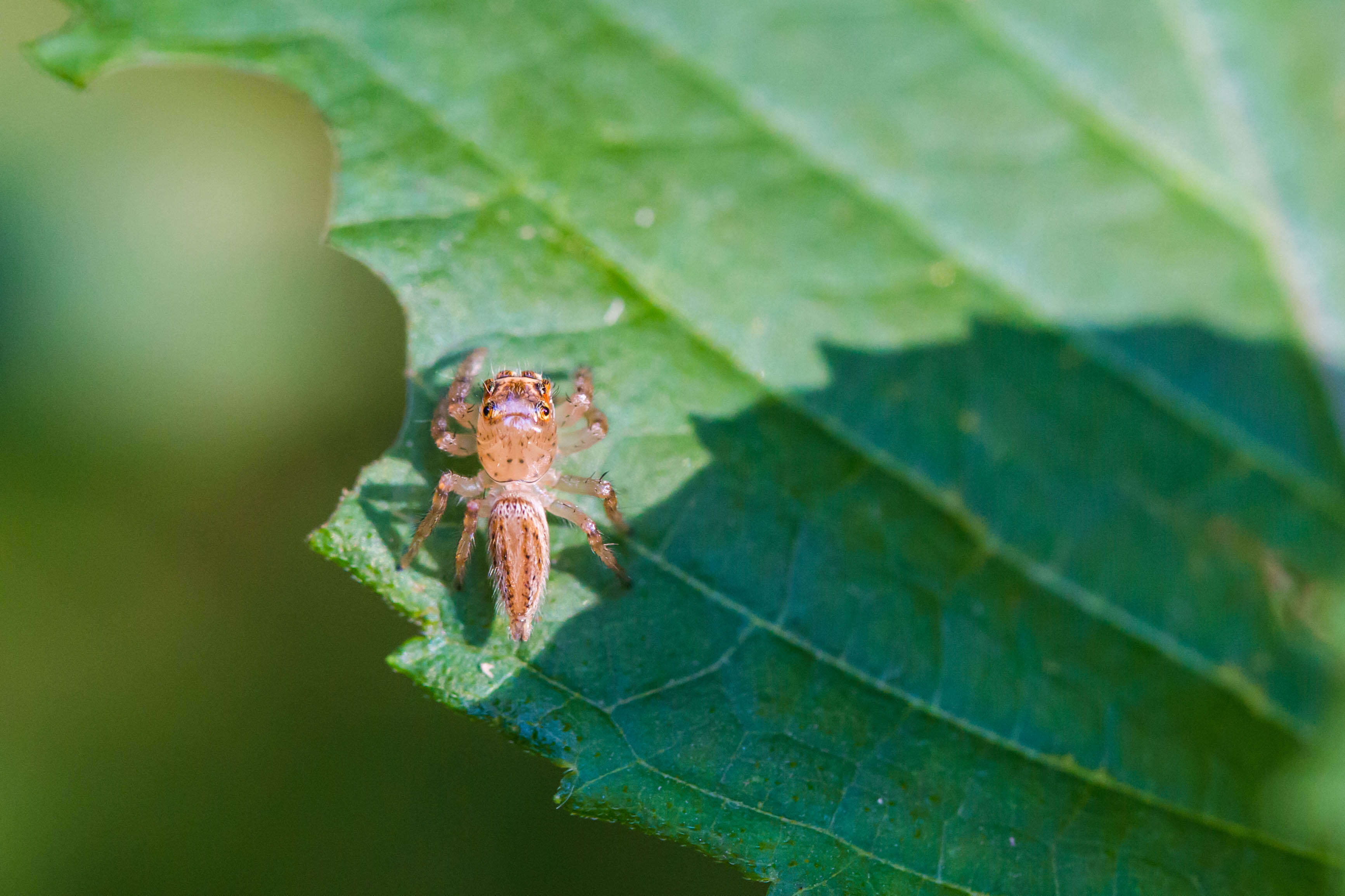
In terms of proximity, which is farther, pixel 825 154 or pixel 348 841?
pixel 348 841

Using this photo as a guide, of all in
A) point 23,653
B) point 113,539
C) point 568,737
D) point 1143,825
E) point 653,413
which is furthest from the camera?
point 113,539

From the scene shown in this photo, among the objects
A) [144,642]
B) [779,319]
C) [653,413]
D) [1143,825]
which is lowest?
[144,642]

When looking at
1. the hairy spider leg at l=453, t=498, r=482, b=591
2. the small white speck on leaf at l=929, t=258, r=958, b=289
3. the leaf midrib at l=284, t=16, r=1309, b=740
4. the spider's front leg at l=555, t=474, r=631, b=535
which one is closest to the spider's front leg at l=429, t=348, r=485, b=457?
the hairy spider leg at l=453, t=498, r=482, b=591

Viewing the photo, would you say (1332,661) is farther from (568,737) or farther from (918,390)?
(568,737)

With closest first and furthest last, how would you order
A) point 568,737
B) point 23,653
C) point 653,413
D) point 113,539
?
point 568,737 < point 653,413 < point 23,653 < point 113,539

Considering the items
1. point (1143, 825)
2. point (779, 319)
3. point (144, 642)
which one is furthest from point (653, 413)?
point (144, 642)

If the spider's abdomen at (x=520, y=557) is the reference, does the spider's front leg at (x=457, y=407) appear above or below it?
above

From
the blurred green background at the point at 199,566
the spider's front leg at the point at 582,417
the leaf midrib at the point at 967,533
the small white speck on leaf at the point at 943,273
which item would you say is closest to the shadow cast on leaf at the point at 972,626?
the leaf midrib at the point at 967,533

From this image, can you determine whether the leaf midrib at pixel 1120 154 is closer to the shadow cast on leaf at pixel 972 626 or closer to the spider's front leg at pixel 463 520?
the shadow cast on leaf at pixel 972 626
